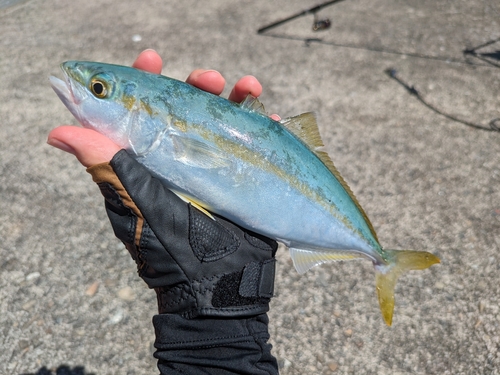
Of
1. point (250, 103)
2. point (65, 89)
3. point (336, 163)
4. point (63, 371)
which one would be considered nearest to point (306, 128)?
point (250, 103)

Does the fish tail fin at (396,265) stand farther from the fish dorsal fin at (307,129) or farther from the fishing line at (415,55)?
the fishing line at (415,55)

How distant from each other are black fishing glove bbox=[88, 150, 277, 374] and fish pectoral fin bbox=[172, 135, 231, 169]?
17cm

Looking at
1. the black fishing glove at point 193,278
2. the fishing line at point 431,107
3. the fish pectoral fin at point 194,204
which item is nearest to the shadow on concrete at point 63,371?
the black fishing glove at point 193,278

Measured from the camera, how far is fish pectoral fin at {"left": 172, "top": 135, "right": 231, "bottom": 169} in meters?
2.09

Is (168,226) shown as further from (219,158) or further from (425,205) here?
(425,205)

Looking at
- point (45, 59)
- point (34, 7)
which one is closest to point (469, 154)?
point (45, 59)

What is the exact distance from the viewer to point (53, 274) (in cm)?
355

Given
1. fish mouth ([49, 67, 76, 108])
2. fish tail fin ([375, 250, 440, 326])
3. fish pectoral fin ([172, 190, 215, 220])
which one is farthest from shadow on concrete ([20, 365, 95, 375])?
fish tail fin ([375, 250, 440, 326])

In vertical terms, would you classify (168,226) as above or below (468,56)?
below

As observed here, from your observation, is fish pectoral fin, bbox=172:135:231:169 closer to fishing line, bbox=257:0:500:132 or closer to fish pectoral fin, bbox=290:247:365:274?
fish pectoral fin, bbox=290:247:365:274

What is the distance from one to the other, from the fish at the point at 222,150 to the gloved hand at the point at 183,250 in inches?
3.3

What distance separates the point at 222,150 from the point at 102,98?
564 mm

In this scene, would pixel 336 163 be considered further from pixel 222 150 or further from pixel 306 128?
pixel 222 150

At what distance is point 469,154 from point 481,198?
606mm
